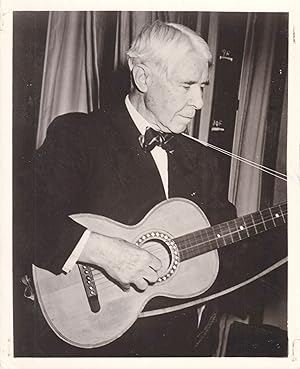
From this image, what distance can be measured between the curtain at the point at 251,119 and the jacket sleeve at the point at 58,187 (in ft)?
1.06

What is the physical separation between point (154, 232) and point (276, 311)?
310mm

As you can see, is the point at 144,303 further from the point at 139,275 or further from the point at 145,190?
the point at 145,190

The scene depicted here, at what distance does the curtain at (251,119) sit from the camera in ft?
4.79

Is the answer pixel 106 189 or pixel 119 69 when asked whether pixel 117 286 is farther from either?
pixel 119 69

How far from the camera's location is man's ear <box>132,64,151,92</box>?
4.68 ft

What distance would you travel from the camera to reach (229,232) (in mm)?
1450

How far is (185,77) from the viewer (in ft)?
4.70

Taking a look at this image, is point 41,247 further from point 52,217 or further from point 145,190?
point 145,190

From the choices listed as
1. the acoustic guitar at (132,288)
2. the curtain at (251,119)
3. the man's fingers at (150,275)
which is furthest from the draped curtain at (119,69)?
the man's fingers at (150,275)

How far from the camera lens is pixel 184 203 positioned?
4.74 feet

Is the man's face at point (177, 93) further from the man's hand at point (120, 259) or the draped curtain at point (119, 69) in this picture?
the man's hand at point (120, 259)
